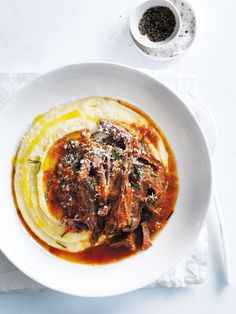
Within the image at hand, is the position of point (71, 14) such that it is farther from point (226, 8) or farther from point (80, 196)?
point (80, 196)

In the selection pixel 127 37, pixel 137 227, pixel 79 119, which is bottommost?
pixel 137 227

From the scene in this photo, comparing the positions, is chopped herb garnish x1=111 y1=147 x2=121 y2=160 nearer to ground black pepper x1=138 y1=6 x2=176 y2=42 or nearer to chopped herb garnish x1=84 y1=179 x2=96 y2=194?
chopped herb garnish x1=84 y1=179 x2=96 y2=194

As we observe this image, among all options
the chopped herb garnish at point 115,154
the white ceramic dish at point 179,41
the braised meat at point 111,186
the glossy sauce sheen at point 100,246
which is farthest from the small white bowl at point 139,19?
the chopped herb garnish at point 115,154

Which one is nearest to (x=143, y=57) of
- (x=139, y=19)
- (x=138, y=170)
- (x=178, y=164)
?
(x=139, y=19)

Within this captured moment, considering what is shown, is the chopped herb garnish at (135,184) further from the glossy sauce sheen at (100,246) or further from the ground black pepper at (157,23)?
the ground black pepper at (157,23)

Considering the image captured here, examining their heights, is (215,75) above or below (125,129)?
above

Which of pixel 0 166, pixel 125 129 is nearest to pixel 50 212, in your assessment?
pixel 0 166

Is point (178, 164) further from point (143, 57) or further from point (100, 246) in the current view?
point (143, 57)
